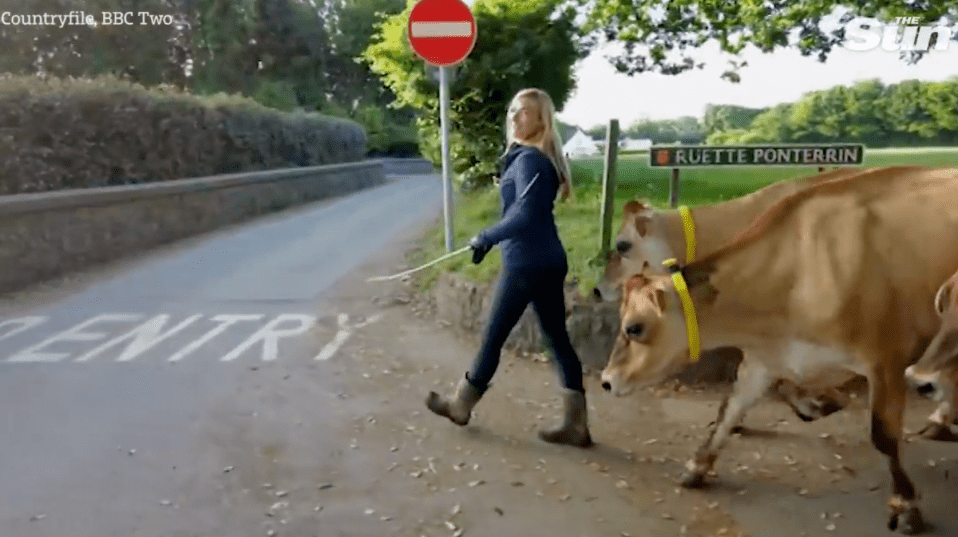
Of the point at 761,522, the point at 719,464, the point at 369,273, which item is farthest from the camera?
the point at 369,273

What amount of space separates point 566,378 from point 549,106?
1.45m

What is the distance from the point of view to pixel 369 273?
10.1m

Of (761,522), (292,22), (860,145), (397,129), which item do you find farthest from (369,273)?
(397,129)

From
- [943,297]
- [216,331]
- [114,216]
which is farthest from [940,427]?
[114,216]

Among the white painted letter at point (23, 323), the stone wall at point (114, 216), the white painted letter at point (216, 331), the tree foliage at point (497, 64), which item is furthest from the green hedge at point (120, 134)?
the white painted letter at point (216, 331)

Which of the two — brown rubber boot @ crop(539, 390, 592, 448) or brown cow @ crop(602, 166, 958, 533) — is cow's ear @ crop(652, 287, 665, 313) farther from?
brown rubber boot @ crop(539, 390, 592, 448)

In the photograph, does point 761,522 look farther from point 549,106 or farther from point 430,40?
point 430,40

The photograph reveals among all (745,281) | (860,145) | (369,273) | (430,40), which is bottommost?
(369,273)

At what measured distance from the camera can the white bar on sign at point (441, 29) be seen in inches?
330

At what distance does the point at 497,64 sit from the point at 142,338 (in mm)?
5648

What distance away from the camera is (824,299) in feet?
12.7

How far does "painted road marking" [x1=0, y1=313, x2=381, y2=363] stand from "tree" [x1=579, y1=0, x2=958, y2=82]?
12.8 ft

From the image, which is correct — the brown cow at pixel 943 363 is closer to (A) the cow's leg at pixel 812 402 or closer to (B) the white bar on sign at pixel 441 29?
(A) the cow's leg at pixel 812 402
